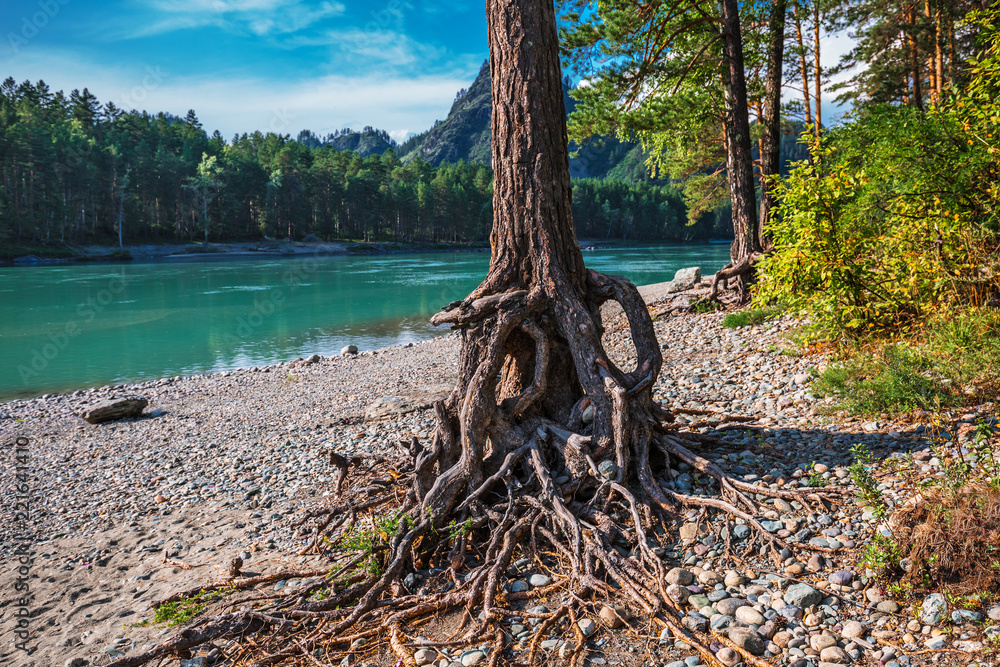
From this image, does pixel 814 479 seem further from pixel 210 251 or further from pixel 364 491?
pixel 210 251

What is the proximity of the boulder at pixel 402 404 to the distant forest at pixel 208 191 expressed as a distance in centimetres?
7075

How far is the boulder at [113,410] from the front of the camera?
40.4 feet

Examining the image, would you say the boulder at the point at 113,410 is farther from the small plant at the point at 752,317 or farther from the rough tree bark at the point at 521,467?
the small plant at the point at 752,317

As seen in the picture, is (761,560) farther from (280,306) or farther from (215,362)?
(280,306)

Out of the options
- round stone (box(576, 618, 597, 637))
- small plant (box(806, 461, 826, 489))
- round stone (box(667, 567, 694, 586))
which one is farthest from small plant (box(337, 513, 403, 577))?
small plant (box(806, 461, 826, 489))

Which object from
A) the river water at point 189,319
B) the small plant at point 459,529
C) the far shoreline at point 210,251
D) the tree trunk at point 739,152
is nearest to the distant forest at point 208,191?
the far shoreline at point 210,251

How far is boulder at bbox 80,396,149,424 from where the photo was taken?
40.4 ft

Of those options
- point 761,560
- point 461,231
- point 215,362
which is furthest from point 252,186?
point 761,560

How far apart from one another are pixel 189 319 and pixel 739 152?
2762 centimetres

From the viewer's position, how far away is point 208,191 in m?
83.4

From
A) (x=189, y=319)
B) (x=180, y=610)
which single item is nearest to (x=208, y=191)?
(x=189, y=319)

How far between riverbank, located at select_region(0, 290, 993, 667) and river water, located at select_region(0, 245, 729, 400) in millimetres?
7976

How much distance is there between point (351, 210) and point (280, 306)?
236ft

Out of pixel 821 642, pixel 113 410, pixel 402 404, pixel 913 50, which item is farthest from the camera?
pixel 913 50
